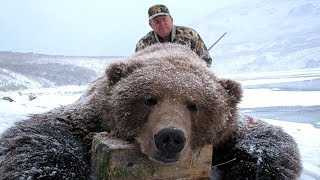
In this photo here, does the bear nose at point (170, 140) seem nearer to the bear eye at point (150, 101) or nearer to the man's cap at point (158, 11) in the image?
the bear eye at point (150, 101)

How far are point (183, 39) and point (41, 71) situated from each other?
40.5 m

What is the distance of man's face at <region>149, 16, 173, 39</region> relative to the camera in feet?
18.7

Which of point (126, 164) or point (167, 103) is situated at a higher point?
point (167, 103)

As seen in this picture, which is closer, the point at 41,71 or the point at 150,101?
the point at 150,101

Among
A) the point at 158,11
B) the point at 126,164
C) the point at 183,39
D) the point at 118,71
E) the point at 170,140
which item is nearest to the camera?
the point at 170,140

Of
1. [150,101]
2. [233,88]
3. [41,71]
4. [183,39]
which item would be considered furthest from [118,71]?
[41,71]

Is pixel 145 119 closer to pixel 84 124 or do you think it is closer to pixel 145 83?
pixel 145 83

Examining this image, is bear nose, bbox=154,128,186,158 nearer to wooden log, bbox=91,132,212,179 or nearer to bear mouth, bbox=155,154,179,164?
bear mouth, bbox=155,154,179,164

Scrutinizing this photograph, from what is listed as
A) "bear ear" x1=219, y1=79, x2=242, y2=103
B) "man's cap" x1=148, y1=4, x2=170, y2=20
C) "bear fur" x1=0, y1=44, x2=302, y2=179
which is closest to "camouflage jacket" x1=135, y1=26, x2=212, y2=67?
"man's cap" x1=148, y1=4, x2=170, y2=20

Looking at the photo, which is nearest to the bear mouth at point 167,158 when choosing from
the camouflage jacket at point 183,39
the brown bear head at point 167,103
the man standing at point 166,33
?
the brown bear head at point 167,103

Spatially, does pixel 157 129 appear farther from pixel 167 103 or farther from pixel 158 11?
pixel 158 11

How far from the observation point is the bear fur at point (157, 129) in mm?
2533

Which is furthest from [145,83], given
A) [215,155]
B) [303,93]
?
[303,93]

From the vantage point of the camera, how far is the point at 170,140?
240 centimetres
